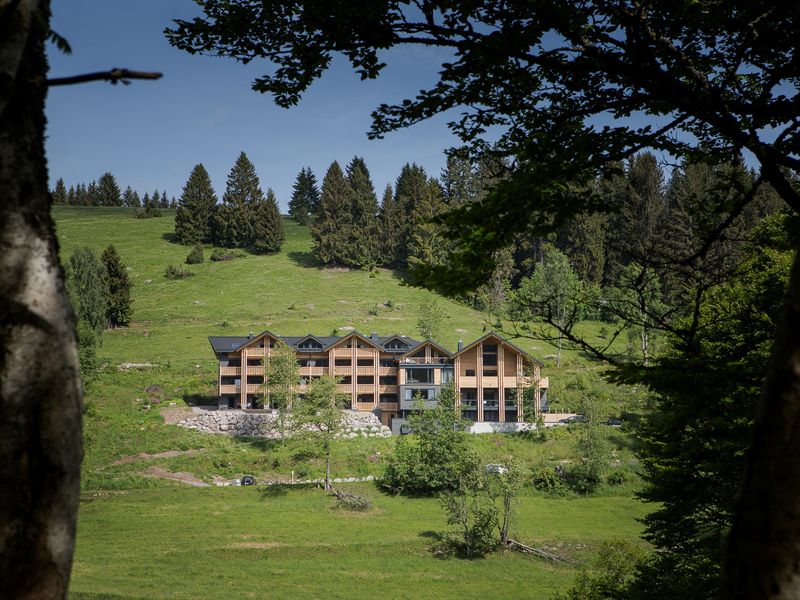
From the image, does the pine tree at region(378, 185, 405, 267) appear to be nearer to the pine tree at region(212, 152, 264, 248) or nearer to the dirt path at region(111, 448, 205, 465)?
the pine tree at region(212, 152, 264, 248)

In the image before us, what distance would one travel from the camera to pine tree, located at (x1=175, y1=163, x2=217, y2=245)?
106 m

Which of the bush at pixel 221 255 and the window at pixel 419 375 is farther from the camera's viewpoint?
the bush at pixel 221 255

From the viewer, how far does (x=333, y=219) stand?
101m

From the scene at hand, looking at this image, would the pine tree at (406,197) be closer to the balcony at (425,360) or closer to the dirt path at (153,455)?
the balcony at (425,360)

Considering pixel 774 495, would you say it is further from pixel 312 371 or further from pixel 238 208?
pixel 238 208

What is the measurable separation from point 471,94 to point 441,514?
30107 millimetres

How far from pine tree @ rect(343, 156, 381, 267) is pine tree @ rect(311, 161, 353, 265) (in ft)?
3.58

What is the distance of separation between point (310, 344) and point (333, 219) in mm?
46358

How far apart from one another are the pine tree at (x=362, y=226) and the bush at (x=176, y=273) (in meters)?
24.0

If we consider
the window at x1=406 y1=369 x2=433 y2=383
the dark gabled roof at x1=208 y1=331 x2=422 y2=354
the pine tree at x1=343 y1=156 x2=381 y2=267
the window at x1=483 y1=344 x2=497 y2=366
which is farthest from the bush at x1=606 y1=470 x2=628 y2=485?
the pine tree at x1=343 y1=156 x2=381 y2=267

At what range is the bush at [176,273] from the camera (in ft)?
294

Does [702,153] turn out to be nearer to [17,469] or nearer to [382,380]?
[17,469]

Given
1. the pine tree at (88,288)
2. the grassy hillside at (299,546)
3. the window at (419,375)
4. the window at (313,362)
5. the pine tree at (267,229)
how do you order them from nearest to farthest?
the grassy hillside at (299,546) → the pine tree at (88,288) → the window at (419,375) → the window at (313,362) → the pine tree at (267,229)

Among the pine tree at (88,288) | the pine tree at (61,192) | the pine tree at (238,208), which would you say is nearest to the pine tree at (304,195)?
the pine tree at (238,208)
